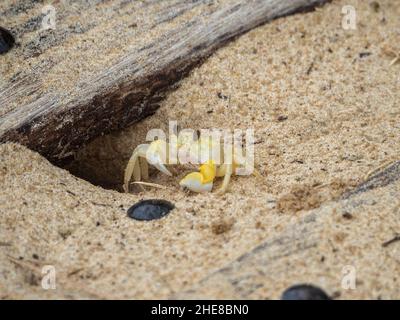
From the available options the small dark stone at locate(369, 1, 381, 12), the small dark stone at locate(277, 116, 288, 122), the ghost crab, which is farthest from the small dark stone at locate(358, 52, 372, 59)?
the ghost crab

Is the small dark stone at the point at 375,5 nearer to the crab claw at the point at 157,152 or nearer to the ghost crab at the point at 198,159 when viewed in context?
the ghost crab at the point at 198,159

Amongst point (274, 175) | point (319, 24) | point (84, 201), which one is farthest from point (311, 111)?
point (84, 201)

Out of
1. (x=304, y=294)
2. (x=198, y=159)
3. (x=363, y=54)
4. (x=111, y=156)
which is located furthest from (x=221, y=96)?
(x=304, y=294)

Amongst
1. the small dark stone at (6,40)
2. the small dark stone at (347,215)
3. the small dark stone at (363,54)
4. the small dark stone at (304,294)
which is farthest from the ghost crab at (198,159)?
the small dark stone at (363,54)

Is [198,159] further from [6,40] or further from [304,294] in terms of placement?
[6,40]

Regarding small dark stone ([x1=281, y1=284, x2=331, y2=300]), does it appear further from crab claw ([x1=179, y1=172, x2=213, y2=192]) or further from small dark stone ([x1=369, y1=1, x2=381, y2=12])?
small dark stone ([x1=369, y1=1, x2=381, y2=12])

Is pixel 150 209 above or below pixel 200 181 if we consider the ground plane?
below

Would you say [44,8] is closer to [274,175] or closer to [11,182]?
[11,182]
